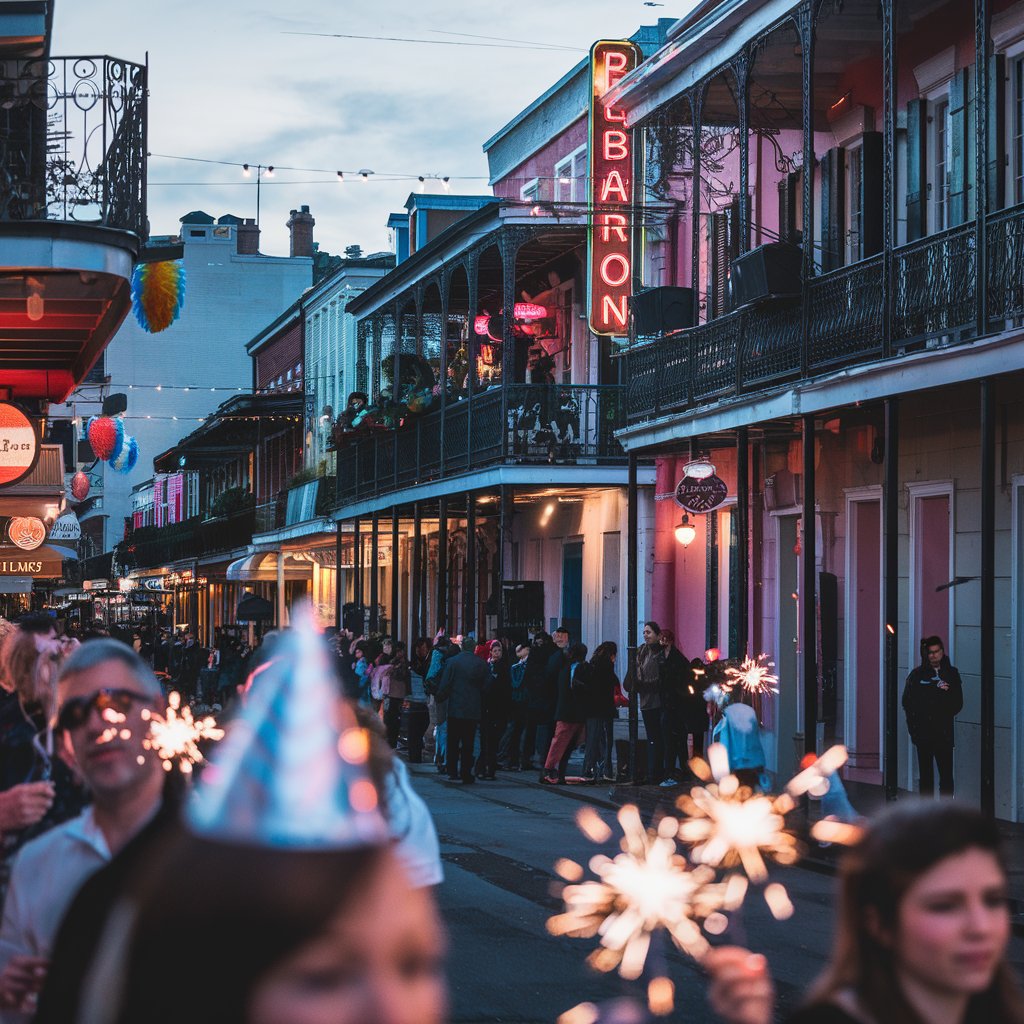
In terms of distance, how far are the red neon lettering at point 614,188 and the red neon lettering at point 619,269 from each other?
0.84 meters

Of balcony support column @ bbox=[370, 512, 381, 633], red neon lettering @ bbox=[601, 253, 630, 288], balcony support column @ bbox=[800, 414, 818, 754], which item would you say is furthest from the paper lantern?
balcony support column @ bbox=[800, 414, 818, 754]

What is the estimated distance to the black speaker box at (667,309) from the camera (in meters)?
22.6

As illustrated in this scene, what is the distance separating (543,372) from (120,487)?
64.6 meters

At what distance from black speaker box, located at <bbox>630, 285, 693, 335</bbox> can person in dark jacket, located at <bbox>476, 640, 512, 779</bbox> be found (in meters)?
4.44

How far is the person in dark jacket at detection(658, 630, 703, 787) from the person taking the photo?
67.5ft

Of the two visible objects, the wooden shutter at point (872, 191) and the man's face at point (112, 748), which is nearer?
the man's face at point (112, 748)

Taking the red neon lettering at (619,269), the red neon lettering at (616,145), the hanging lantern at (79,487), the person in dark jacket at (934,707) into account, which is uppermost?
the red neon lettering at (616,145)

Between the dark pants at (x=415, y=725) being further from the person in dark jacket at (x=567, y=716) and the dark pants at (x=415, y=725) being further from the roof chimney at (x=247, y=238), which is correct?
the roof chimney at (x=247, y=238)

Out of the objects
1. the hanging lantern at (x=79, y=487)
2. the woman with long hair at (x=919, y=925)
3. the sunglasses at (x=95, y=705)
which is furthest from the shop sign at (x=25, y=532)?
the woman with long hair at (x=919, y=925)

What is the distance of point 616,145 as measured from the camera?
2702cm

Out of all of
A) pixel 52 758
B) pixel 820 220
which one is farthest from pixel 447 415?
pixel 52 758

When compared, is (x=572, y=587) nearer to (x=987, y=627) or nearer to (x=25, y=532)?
(x=25, y=532)

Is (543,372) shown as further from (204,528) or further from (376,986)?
(204,528)

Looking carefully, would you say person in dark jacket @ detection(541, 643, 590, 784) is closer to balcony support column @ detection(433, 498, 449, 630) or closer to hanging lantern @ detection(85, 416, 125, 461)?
balcony support column @ detection(433, 498, 449, 630)
